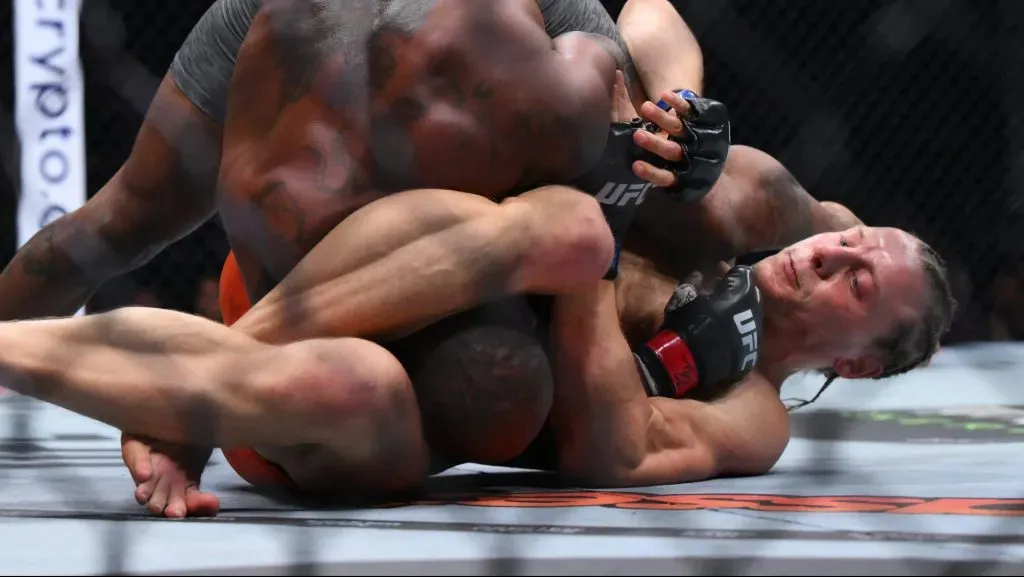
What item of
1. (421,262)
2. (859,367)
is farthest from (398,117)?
(859,367)

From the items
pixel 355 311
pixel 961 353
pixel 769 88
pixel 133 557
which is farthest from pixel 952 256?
pixel 133 557

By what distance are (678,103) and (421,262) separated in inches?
13.7

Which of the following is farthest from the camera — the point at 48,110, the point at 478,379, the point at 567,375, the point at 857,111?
the point at 857,111

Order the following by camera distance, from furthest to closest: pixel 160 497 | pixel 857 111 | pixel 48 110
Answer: pixel 857 111 → pixel 48 110 → pixel 160 497

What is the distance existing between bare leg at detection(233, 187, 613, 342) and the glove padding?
0.61ft

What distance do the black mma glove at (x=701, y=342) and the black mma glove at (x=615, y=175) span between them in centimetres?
14

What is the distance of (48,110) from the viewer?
3.04 meters

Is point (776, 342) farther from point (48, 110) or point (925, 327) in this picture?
point (48, 110)

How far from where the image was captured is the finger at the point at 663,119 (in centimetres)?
135

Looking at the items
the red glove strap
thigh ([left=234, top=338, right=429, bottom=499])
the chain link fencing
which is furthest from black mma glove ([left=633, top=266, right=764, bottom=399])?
the chain link fencing

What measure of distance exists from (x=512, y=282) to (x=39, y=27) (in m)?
2.19

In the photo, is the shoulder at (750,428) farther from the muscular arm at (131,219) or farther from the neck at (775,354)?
the muscular arm at (131,219)

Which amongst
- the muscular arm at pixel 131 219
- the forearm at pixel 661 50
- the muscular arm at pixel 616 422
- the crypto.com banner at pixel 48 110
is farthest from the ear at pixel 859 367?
the crypto.com banner at pixel 48 110

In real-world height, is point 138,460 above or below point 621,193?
below
